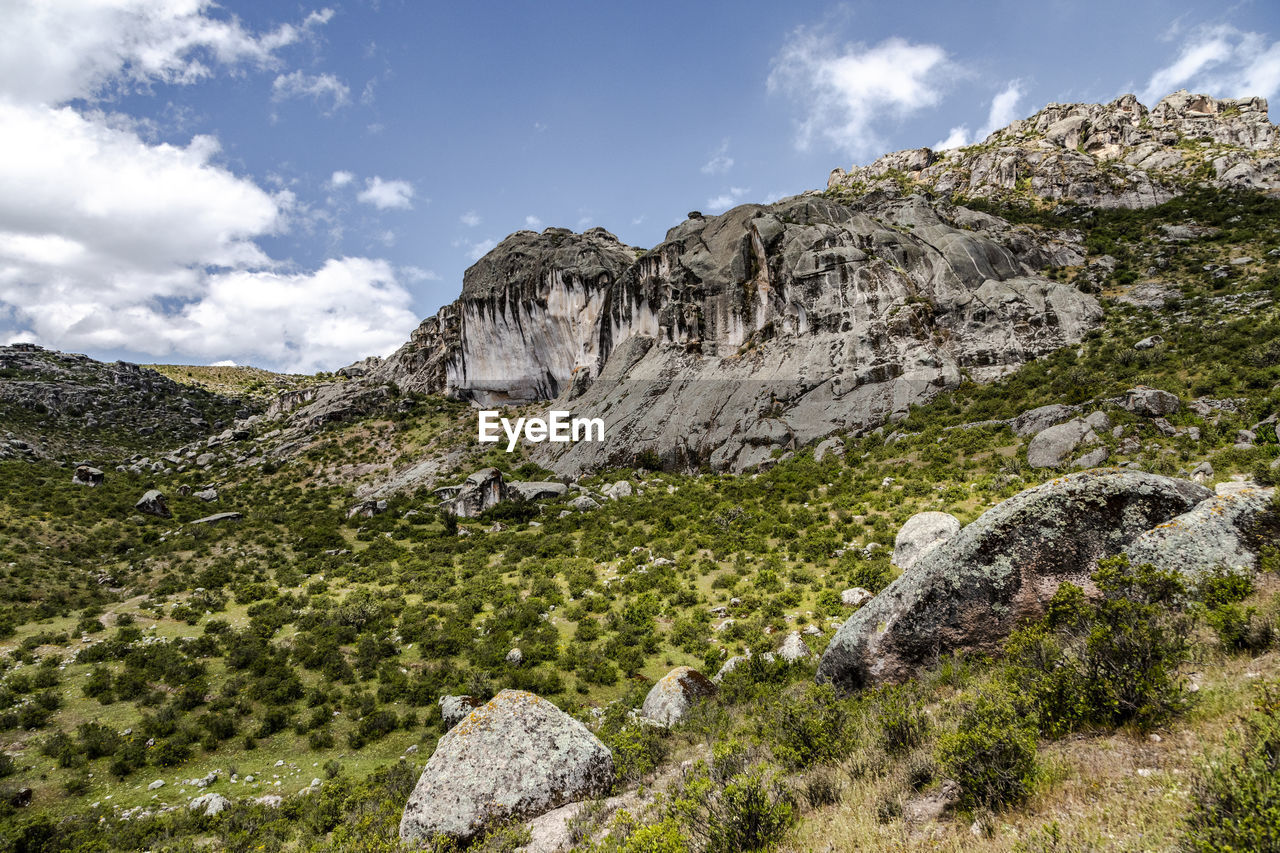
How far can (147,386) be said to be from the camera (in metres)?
74.8

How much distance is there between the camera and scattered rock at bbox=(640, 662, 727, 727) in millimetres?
10039

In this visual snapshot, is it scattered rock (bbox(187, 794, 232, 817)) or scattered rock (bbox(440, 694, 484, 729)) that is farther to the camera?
scattered rock (bbox(440, 694, 484, 729))

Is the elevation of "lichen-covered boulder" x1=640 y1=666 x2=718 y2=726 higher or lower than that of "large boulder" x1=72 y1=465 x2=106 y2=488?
lower

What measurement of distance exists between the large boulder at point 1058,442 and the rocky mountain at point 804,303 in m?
10.9

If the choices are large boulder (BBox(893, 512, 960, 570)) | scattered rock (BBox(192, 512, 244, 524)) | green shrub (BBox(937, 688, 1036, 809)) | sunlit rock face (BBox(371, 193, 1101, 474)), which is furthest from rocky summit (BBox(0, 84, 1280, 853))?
scattered rock (BBox(192, 512, 244, 524))

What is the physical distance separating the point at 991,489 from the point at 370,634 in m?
23.8

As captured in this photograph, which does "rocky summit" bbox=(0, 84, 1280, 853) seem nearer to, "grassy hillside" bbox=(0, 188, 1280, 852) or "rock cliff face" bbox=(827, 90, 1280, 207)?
"grassy hillside" bbox=(0, 188, 1280, 852)

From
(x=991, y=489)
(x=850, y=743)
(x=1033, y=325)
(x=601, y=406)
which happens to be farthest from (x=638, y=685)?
(x=1033, y=325)

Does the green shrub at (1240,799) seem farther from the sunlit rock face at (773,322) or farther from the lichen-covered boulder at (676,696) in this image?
the sunlit rock face at (773,322)

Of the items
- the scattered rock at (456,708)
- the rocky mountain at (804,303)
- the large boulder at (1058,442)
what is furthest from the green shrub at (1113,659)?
the rocky mountain at (804,303)

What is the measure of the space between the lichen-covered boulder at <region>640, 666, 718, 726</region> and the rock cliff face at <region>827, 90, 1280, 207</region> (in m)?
72.3

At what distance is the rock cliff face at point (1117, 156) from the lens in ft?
176

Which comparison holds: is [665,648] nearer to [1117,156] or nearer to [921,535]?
[921,535]

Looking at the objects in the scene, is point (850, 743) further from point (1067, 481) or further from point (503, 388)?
point (503, 388)
